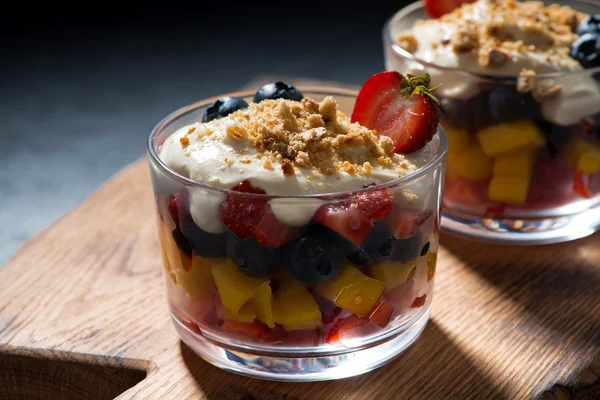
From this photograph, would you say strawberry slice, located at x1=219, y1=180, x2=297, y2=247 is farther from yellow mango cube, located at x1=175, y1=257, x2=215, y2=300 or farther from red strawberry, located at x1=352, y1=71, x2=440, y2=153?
red strawberry, located at x1=352, y1=71, x2=440, y2=153

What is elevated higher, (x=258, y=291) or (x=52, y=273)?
(x=258, y=291)

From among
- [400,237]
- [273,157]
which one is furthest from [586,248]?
[273,157]

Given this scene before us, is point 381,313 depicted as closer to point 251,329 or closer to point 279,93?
point 251,329

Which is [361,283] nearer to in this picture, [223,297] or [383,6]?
[223,297]

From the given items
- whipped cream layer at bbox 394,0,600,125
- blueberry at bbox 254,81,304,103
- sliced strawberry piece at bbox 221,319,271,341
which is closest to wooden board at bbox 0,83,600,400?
sliced strawberry piece at bbox 221,319,271,341

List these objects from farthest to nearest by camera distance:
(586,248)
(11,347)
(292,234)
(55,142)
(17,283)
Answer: (55,142) < (586,248) < (17,283) < (11,347) < (292,234)

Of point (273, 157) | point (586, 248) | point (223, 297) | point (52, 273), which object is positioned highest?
point (273, 157)

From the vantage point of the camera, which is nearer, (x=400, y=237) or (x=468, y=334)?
(x=400, y=237)

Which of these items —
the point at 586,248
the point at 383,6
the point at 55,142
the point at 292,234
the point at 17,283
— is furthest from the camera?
the point at 383,6
